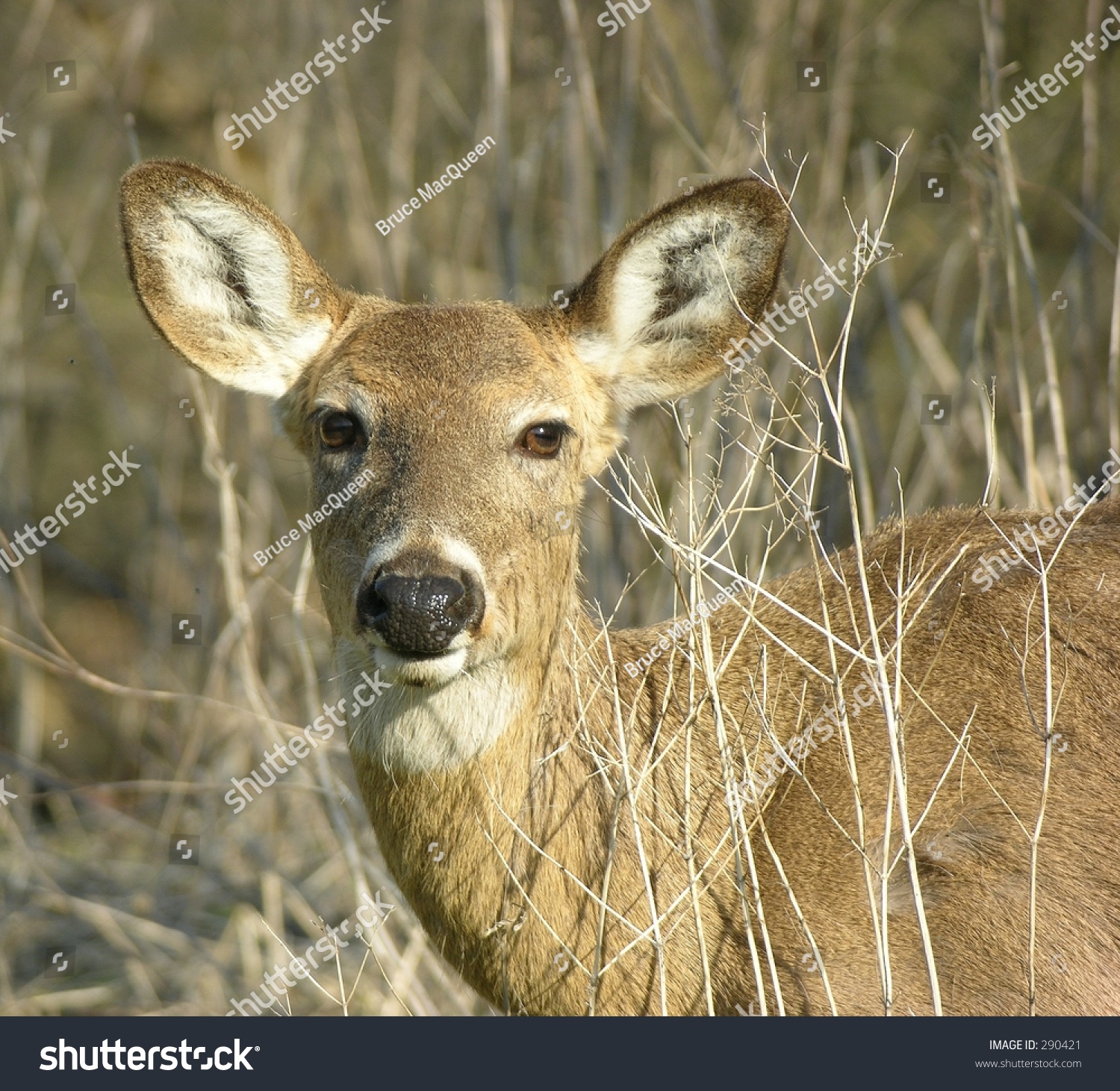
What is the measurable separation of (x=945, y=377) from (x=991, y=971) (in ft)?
14.2

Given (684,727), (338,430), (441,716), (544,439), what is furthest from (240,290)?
(684,727)

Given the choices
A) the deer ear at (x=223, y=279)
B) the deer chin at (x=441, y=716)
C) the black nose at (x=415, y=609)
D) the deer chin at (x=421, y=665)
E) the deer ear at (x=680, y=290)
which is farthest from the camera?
the deer ear at (x=223, y=279)

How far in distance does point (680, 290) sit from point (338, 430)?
109 centimetres

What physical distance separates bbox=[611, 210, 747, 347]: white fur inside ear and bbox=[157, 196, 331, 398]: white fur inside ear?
900 mm

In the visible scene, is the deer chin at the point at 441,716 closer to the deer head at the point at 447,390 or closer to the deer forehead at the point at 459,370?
the deer head at the point at 447,390

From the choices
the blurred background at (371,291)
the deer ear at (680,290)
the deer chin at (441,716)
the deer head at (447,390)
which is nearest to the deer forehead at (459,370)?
the deer head at (447,390)

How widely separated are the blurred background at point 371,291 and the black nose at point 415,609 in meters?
1.94

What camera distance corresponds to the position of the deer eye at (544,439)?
3.64 meters

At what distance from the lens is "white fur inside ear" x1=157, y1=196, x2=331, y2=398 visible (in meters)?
4.09

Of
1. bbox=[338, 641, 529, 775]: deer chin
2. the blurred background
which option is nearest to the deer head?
bbox=[338, 641, 529, 775]: deer chin

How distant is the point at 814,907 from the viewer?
3363 millimetres

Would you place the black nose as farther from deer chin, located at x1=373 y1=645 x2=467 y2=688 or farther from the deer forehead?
the deer forehead

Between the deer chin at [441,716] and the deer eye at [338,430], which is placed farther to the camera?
the deer eye at [338,430]

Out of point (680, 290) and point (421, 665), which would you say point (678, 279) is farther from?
point (421, 665)
